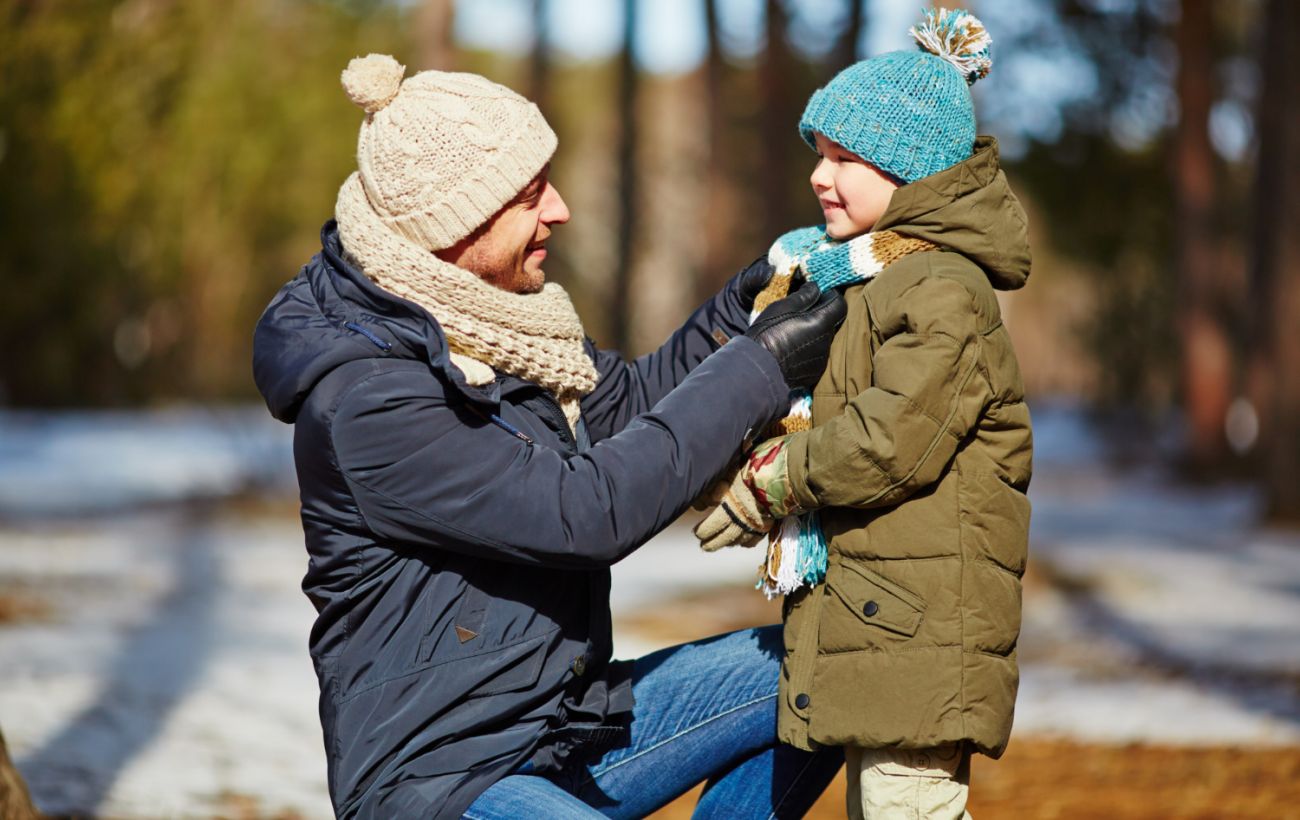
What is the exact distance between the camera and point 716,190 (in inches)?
654

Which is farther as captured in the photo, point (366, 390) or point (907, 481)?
point (907, 481)

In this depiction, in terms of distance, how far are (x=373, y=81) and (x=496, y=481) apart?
0.71 meters

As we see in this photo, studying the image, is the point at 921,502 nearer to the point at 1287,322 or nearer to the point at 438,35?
the point at 1287,322

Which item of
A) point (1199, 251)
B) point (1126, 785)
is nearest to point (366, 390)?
point (1126, 785)

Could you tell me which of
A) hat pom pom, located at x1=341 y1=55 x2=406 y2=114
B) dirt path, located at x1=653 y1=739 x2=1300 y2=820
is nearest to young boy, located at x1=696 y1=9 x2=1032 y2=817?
hat pom pom, located at x1=341 y1=55 x2=406 y2=114

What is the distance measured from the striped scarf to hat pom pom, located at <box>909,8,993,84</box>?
361 mm

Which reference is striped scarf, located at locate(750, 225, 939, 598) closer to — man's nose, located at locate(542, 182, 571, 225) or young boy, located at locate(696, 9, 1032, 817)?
young boy, located at locate(696, 9, 1032, 817)

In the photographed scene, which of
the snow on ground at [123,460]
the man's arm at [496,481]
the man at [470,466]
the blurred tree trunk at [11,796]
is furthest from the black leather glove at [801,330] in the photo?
the snow on ground at [123,460]

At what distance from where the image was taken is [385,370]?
7.09ft

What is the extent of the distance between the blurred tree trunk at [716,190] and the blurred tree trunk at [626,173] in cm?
157

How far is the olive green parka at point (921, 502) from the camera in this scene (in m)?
2.26

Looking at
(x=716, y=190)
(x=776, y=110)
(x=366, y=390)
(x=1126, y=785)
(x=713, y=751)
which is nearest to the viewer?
(x=366, y=390)

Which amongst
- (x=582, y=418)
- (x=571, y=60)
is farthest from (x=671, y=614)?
(x=571, y=60)

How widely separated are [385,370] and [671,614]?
6306 millimetres
